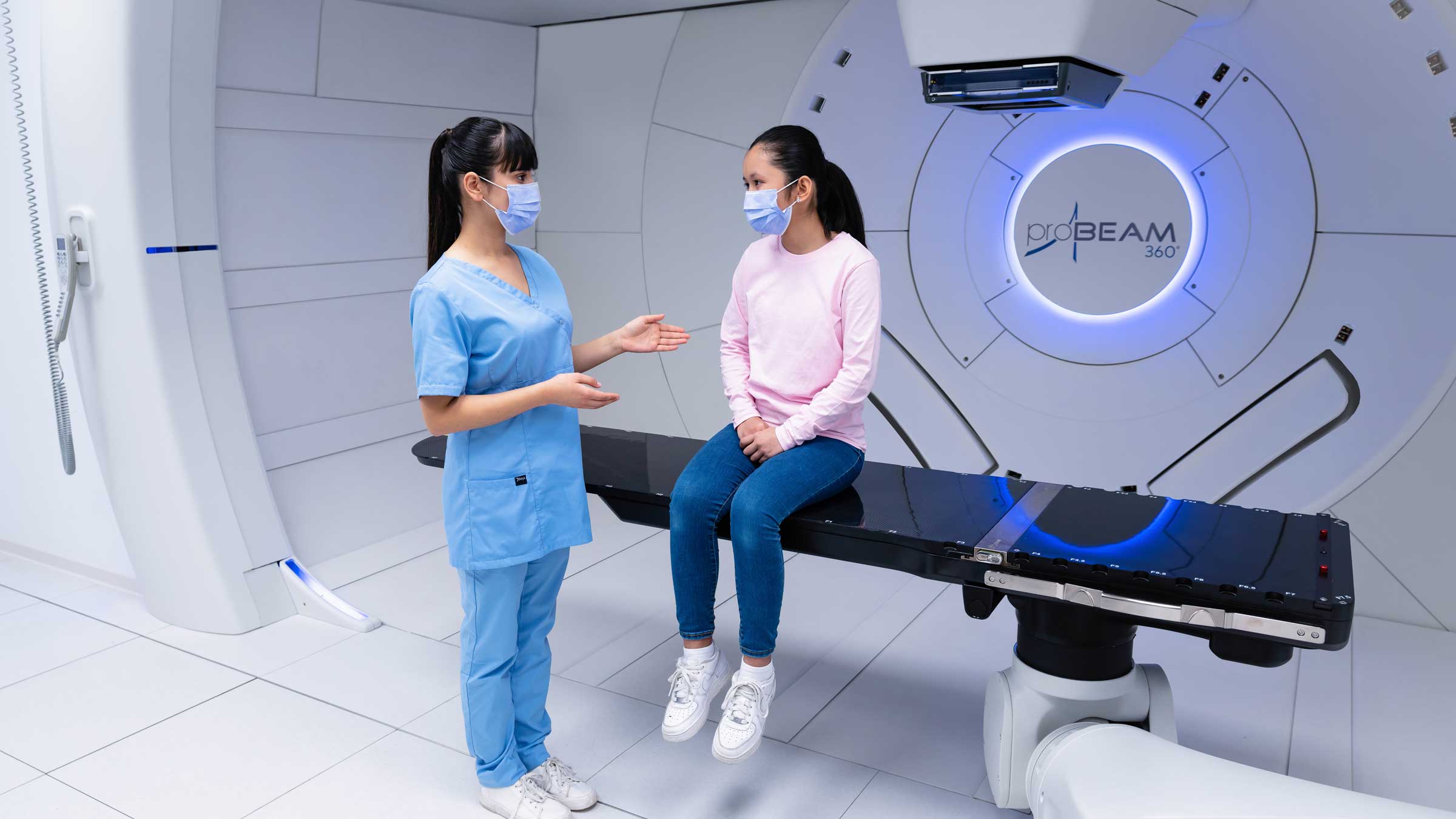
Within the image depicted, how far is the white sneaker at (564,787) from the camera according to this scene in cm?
189

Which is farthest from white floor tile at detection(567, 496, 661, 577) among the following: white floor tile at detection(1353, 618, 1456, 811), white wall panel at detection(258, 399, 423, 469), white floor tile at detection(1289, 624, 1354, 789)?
white floor tile at detection(1353, 618, 1456, 811)

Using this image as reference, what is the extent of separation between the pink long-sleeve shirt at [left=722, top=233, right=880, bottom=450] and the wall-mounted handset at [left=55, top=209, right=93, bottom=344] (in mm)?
1741

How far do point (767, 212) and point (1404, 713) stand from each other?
1833mm

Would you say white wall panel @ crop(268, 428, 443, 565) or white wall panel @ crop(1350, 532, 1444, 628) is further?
white wall panel @ crop(268, 428, 443, 565)

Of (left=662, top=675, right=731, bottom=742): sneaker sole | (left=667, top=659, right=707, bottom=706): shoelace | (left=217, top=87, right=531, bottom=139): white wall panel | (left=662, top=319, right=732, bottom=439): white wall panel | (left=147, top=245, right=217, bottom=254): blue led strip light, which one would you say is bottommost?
(left=662, top=675, right=731, bottom=742): sneaker sole

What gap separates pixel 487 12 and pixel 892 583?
2341 millimetres

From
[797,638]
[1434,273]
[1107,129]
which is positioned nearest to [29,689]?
[797,638]

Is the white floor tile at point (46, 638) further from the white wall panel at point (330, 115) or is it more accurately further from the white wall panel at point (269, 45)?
the white wall panel at point (269, 45)

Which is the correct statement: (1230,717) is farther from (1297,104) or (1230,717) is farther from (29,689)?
(29,689)

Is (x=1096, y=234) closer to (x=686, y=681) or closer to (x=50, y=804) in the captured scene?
(x=686, y=681)

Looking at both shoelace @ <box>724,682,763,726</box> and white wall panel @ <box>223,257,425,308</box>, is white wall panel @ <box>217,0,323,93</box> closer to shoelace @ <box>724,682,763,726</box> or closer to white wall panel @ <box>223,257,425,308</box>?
white wall panel @ <box>223,257,425,308</box>

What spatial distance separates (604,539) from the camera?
3.43 m

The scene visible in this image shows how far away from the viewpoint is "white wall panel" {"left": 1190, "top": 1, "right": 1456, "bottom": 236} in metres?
2.24

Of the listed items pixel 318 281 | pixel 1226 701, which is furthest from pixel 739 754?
pixel 318 281
